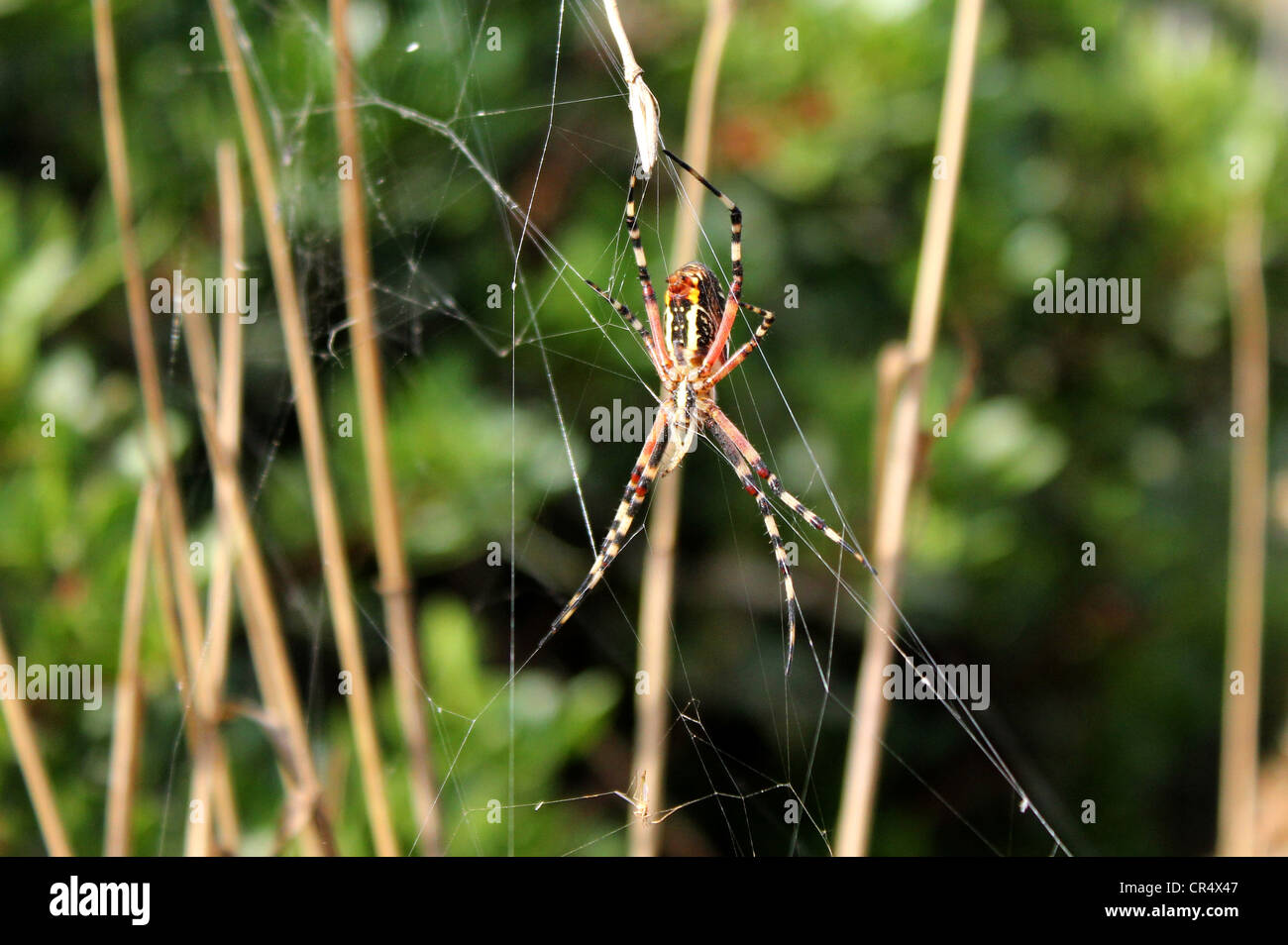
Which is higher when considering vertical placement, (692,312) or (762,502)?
(692,312)

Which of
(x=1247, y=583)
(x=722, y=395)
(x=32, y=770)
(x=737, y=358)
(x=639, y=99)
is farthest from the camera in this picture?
(x=722, y=395)

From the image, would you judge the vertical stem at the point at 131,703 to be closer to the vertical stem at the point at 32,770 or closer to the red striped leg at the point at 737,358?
the vertical stem at the point at 32,770

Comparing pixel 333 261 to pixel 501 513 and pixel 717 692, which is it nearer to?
pixel 501 513

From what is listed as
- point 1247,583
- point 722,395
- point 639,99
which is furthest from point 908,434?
point 722,395

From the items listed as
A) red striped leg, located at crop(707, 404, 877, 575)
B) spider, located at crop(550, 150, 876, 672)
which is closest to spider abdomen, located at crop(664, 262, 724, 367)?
spider, located at crop(550, 150, 876, 672)

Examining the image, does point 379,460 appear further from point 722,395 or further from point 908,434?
point 722,395

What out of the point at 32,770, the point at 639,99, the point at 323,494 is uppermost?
the point at 639,99
